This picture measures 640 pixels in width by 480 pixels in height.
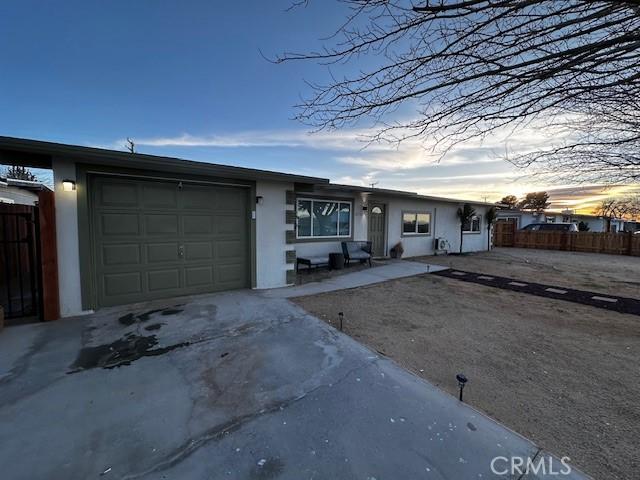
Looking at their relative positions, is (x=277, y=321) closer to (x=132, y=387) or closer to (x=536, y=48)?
(x=132, y=387)

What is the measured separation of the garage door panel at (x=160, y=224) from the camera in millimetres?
4828

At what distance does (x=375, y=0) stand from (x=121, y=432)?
3.57 meters

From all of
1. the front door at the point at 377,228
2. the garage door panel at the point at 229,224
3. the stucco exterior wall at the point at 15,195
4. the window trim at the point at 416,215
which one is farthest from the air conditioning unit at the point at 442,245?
the stucco exterior wall at the point at 15,195

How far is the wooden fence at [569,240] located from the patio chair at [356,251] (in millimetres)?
13871

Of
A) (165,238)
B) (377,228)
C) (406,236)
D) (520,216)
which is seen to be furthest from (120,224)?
(520,216)

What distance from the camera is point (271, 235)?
238 inches

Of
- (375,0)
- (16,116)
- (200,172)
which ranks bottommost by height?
(200,172)

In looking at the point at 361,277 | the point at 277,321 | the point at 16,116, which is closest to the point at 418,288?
the point at 361,277

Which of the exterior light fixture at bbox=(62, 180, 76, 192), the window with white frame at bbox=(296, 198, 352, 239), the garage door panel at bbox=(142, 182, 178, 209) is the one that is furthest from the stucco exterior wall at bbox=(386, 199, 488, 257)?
the exterior light fixture at bbox=(62, 180, 76, 192)

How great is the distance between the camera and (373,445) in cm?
177

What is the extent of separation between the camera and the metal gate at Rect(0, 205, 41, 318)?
3.87 metres

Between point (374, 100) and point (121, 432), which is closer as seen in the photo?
point (121, 432)

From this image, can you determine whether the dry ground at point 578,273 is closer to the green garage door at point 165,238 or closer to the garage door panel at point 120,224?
the green garage door at point 165,238

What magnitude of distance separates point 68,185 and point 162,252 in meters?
1.68
